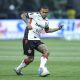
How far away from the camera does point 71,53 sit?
23.2 metres

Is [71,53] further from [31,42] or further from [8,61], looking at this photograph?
[31,42]

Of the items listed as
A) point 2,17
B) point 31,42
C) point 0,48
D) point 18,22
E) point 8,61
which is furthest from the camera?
point 2,17

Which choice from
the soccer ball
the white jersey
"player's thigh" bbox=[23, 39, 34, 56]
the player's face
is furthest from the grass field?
the player's face

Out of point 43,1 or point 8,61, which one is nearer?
point 8,61

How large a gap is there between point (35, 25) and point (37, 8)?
Answer: 2172cm

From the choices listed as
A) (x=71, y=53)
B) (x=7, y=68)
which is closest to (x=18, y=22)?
(x=71, y=53)

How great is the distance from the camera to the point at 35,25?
15.3 metres

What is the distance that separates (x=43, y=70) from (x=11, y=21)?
59.1ft

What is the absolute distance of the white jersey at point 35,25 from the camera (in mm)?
15258

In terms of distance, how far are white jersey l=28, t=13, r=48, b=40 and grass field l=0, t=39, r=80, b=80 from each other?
3.56 feet

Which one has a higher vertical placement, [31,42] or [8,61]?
[31,42]

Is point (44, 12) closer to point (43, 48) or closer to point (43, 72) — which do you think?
point (43, 48)

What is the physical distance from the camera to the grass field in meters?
14.9

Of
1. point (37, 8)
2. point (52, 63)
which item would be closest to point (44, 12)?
point (52, 63)
